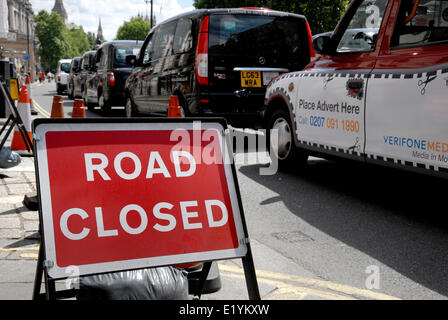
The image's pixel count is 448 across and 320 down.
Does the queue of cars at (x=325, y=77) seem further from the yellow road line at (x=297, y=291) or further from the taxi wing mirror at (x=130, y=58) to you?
the yellow road line at (x=297, y=291)

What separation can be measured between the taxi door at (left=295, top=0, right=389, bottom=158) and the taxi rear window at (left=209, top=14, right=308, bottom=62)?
2.17m

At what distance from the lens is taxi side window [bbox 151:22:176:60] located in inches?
353

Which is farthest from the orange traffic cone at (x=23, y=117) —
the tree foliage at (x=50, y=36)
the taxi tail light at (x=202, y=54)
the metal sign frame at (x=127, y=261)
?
the tree foliage at (x=50, y=36)

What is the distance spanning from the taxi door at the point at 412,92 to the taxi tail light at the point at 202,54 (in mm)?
3376

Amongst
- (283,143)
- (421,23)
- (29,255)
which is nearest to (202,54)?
(283,143)

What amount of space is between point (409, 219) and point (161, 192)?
3037mm

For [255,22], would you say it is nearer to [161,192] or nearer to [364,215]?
[364,215]

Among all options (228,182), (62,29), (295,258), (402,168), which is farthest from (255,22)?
(62,29)

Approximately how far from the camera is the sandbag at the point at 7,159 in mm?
6625

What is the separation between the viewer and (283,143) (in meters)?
6.54

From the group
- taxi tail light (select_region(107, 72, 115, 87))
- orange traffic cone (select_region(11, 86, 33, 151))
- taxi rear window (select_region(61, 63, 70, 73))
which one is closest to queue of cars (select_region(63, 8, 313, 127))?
orange traffic cone (select_region(11, 86, 33, 151))

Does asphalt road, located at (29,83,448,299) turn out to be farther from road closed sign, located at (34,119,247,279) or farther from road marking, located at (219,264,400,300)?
road closed sign, located at (34,119,247,279)

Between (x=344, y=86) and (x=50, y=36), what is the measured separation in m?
112
